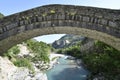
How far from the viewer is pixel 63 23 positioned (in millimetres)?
11383

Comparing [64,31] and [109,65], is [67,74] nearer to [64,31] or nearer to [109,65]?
[109,65]

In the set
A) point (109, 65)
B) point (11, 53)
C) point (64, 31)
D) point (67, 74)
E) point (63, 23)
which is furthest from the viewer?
point (67, 74)

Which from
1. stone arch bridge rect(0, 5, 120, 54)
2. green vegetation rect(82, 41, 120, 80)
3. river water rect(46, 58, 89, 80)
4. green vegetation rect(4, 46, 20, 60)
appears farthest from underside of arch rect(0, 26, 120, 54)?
river water rect(46, 58, 89, 80)

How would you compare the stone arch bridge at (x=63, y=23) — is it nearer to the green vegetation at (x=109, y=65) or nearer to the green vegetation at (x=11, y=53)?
the green vegetation at (x=11, y=53)

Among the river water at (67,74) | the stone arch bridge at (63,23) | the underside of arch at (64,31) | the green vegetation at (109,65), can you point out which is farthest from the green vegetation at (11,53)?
the green vegetation at (109,65)

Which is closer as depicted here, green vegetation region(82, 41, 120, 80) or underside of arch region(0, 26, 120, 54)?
underside of arch region(0, 26, 120, 54)

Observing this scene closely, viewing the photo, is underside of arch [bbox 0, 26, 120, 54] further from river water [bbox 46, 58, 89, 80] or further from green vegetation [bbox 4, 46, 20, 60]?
river water [bbox 46, 58, 89, 80]

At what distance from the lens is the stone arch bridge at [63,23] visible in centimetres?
1076

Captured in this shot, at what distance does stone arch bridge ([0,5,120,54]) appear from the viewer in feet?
35.3

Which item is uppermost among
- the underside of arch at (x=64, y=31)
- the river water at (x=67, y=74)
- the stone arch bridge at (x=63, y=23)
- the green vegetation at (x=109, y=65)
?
the stone arch bridge at (x=63, y=23)

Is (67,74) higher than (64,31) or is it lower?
lower

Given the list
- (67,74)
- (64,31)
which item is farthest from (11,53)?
(67,74)

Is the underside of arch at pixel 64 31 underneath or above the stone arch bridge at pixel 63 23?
underneath

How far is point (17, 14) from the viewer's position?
39.7 feet
